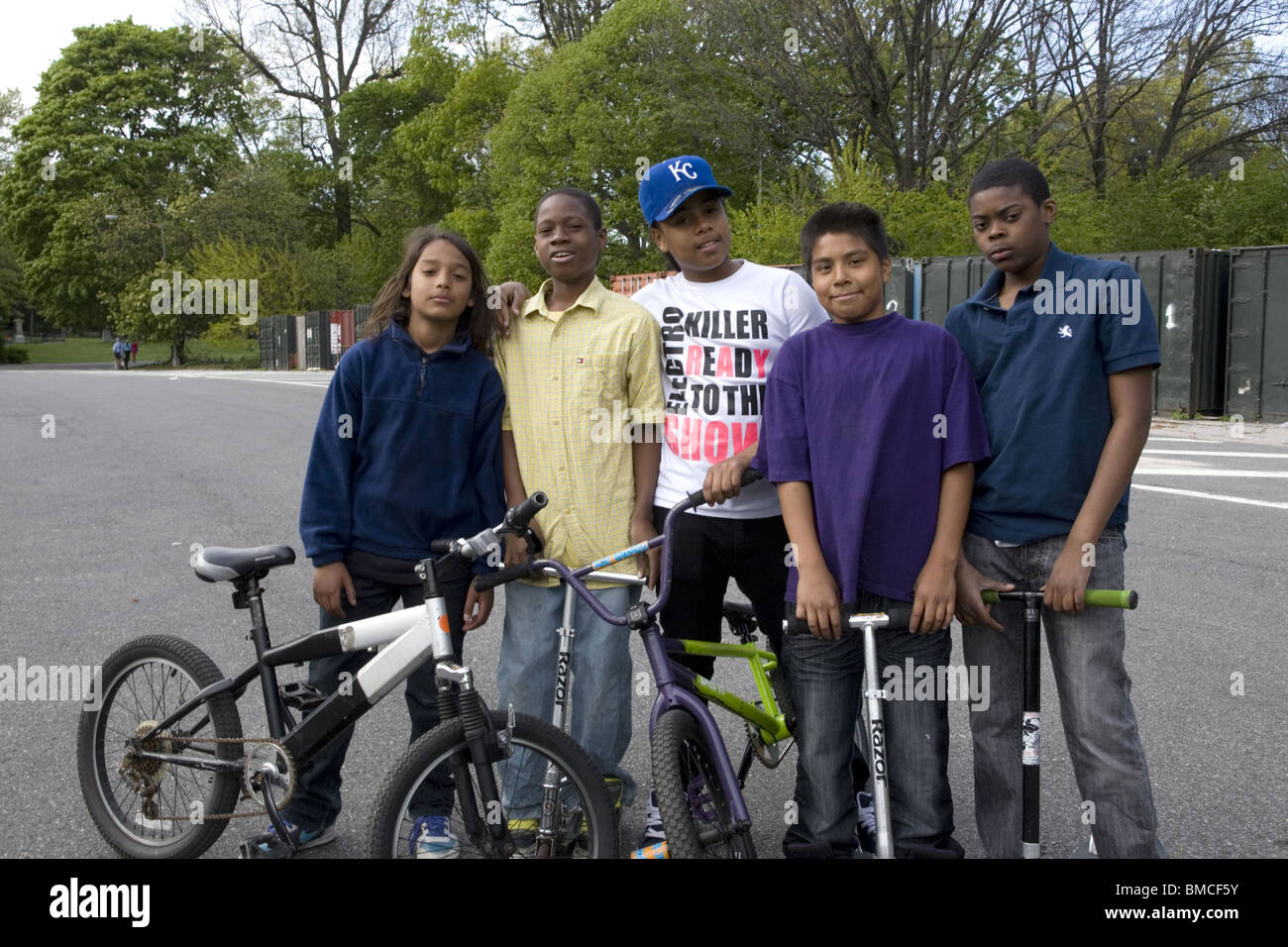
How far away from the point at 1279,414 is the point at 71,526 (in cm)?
1496

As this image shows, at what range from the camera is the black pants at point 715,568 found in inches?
141

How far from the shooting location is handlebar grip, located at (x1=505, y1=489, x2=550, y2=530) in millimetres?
3059

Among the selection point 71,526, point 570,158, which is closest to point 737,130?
point 570,158

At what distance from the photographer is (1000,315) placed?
3182mm

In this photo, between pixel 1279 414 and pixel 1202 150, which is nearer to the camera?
pixel 1279 414

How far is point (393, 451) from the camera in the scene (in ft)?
11.7

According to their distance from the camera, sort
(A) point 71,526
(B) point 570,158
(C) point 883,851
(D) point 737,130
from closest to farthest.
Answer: (C) point 883,851 < (A) point 71,526 < (D) point 737,130 < (B) point 570,158

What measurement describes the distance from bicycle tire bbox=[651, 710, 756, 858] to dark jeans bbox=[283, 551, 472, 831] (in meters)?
0.87

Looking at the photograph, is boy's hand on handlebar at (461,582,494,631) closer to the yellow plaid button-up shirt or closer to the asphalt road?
the yellow plaid button-up shirt

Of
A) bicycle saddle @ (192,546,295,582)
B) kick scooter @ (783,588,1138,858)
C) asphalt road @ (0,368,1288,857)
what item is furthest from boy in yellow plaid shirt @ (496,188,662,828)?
kick scooter @ (783,588,1138,858)

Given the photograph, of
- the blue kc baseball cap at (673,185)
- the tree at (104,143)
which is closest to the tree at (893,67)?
the blue kc baseball cap at (673,185)

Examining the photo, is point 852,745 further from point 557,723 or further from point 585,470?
point 585,470

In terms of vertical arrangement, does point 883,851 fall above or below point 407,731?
above

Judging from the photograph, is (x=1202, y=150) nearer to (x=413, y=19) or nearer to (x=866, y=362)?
(x=866, y=362)
